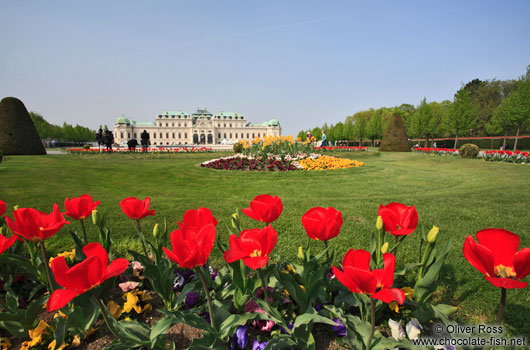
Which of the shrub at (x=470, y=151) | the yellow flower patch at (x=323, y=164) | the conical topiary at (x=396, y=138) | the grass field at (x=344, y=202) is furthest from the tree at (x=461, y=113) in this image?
the yellow flower patch at (x=323, y=164)

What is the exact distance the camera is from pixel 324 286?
187 centimetres

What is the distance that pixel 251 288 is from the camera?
163 centimetres

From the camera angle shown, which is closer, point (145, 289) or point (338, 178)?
point (145, 289)

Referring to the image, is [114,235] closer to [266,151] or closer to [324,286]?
[324,286]

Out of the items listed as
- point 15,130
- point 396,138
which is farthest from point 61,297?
point 396,138

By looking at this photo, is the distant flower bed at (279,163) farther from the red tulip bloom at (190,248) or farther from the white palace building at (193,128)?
the white palace building at (193,128)

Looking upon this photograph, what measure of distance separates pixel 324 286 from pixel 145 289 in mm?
1474

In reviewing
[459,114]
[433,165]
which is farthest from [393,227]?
[459,114]

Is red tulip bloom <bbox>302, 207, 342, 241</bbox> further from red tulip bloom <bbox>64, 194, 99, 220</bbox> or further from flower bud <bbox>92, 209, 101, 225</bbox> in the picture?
red tulip bloom <bbox>64, 194, 99, 220</bbox>

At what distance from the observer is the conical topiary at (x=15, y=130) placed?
1977cm

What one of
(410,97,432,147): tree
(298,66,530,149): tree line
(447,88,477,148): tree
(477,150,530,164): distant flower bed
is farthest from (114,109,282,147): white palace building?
(477,150,530,164): distant flower bed

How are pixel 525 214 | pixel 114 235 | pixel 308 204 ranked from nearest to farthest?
pixel 114 235 → pixel 525 214 → pixel 308 204

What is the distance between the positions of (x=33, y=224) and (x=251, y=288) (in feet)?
4.44

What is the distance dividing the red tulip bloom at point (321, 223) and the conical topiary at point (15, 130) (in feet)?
89.2
